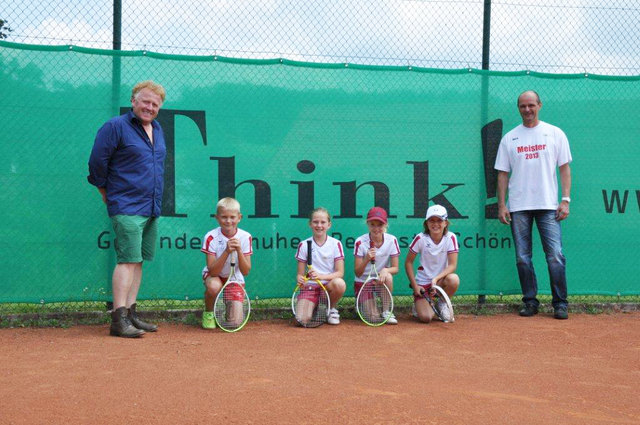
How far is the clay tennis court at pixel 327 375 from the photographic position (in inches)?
107

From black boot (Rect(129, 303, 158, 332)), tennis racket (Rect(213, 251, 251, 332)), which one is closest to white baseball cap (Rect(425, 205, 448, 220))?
tennis racket (Rect(213, 251, 251, 332))

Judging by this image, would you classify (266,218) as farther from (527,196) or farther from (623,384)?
(623,384)

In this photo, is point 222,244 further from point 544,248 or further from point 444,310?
point 544,248

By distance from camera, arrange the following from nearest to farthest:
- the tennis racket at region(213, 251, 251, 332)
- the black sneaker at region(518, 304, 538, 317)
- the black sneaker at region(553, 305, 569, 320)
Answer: the tennis racket at region(213, 251, 251, 332) < the black sneaker at region(553, 305, 569, 320) < the black sneaker at region(518, 304, 538, 317)

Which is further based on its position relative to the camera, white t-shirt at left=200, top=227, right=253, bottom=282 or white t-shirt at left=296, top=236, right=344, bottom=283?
white t-shirt at left=296, top=236, right=344, bottom=283

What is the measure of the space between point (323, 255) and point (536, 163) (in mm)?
1933

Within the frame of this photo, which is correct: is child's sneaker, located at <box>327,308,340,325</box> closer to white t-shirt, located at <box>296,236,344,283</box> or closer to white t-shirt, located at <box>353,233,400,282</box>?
white t-shirt, located at <box>296,236,344,283</box>

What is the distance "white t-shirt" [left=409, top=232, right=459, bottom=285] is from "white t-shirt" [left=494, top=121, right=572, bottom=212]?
67cm

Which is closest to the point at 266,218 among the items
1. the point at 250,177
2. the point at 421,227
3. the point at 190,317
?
the point at 250,177

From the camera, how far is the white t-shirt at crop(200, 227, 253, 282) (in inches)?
189

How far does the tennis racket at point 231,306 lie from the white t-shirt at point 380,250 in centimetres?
100

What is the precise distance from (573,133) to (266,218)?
111 inches

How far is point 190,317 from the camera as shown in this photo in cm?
506

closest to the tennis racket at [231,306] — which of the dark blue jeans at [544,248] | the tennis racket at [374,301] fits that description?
the tennis racket at [374,301]
